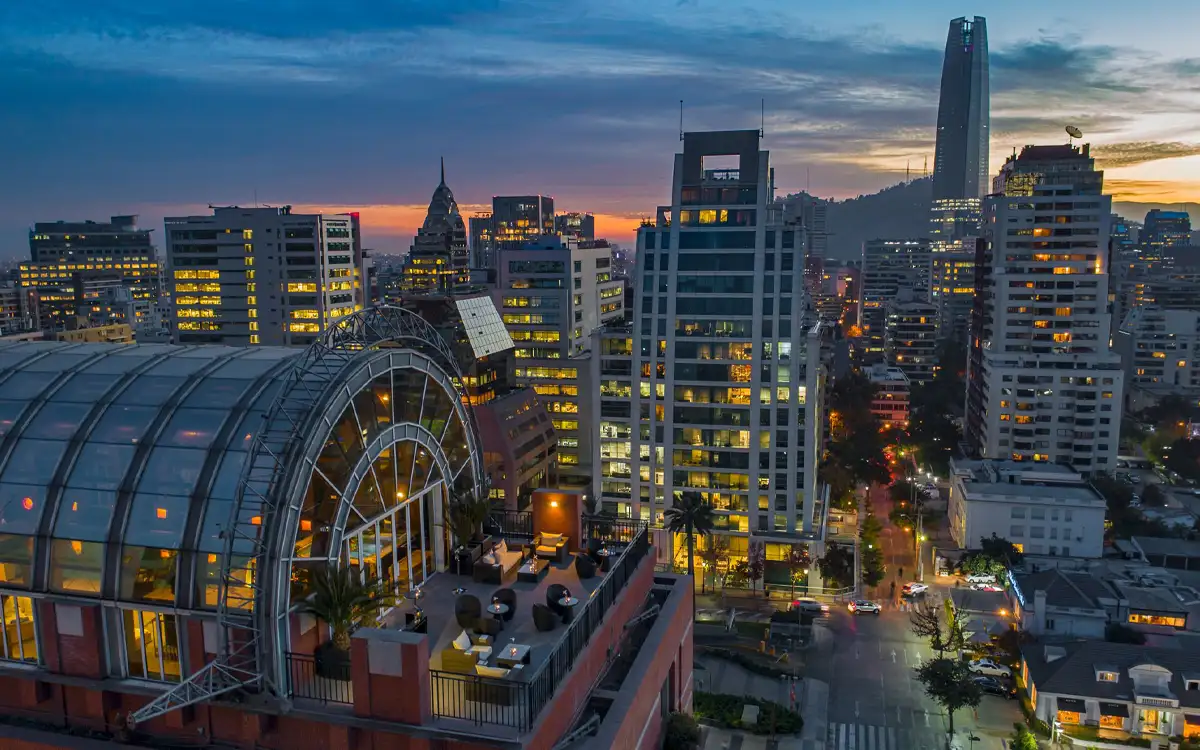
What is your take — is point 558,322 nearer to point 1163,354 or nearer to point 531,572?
point 531,572

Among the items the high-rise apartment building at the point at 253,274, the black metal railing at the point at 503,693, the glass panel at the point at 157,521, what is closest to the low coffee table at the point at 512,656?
the black metal railing at the point at 503,693

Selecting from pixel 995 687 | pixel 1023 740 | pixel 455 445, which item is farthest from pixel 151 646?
pixel 995 687

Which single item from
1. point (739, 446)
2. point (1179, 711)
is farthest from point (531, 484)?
point (1179, 711)

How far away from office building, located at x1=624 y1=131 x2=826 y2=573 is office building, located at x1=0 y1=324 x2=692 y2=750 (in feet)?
147

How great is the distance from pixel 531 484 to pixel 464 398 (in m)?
57.4

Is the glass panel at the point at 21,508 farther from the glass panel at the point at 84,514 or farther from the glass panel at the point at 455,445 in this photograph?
the glass panel at the point at 455,445

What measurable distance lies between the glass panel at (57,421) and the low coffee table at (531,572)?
39.5ft

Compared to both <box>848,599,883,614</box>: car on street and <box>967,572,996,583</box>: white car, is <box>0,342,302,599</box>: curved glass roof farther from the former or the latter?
<box>967,572,996,583</box>: white car

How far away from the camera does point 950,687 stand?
43.5 metres

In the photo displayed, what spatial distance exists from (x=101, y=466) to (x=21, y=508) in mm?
2065

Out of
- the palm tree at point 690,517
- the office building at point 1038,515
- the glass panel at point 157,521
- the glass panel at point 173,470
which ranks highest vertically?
the glass panel at point 173,470

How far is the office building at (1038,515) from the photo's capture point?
68.4 metres

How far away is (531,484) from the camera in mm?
84062

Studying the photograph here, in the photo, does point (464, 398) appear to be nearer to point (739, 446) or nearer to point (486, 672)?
point (486, 672)
